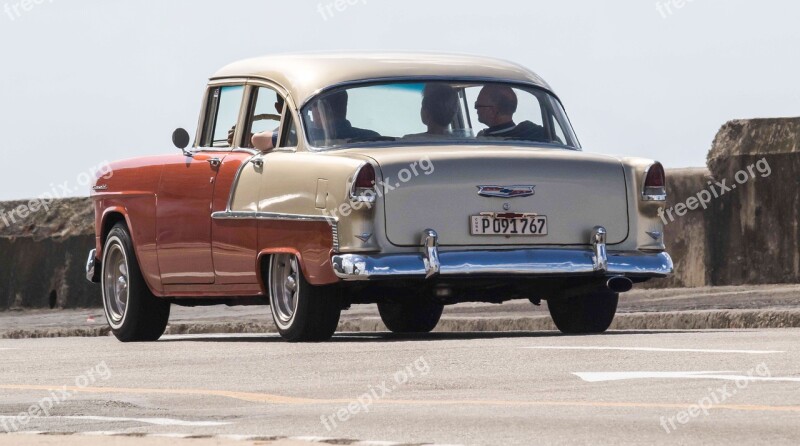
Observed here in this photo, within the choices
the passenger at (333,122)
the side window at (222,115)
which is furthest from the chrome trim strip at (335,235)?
the side window at (222,115)

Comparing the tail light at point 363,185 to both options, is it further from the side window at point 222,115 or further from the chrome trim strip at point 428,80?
the side window at point 222,115

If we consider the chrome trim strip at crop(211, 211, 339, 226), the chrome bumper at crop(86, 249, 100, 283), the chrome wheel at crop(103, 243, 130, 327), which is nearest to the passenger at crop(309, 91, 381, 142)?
the chrome trim strip at crop(211, 211, 339, 226)

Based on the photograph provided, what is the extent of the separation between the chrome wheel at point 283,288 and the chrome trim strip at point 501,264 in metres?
0.68

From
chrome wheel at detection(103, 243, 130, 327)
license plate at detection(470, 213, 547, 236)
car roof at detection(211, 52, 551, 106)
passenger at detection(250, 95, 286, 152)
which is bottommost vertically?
chrome wheel at detection(103, 243, 130, 327)

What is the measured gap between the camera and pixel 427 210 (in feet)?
36.9

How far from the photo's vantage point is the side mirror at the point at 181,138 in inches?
513

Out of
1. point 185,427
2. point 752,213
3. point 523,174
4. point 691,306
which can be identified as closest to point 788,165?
point 752,213

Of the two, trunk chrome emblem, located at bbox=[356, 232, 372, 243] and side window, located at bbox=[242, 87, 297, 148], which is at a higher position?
side window, located at bbox=[242, 87, 297, 148]

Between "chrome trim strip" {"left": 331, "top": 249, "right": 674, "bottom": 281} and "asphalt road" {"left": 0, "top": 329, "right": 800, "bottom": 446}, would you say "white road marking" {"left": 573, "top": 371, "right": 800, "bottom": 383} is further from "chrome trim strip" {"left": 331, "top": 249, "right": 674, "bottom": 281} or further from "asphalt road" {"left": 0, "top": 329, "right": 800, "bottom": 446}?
"chrome trim strip" {"left": 331, "top": 249, "right": 674, "bottom": 281}

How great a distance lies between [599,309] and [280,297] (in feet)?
7.19

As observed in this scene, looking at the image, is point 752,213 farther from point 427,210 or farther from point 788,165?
point 427,210

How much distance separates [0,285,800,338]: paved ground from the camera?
14.8m

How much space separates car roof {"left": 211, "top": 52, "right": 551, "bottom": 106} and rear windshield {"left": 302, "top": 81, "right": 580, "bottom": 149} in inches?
2.8

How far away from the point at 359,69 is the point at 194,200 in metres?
1.35
